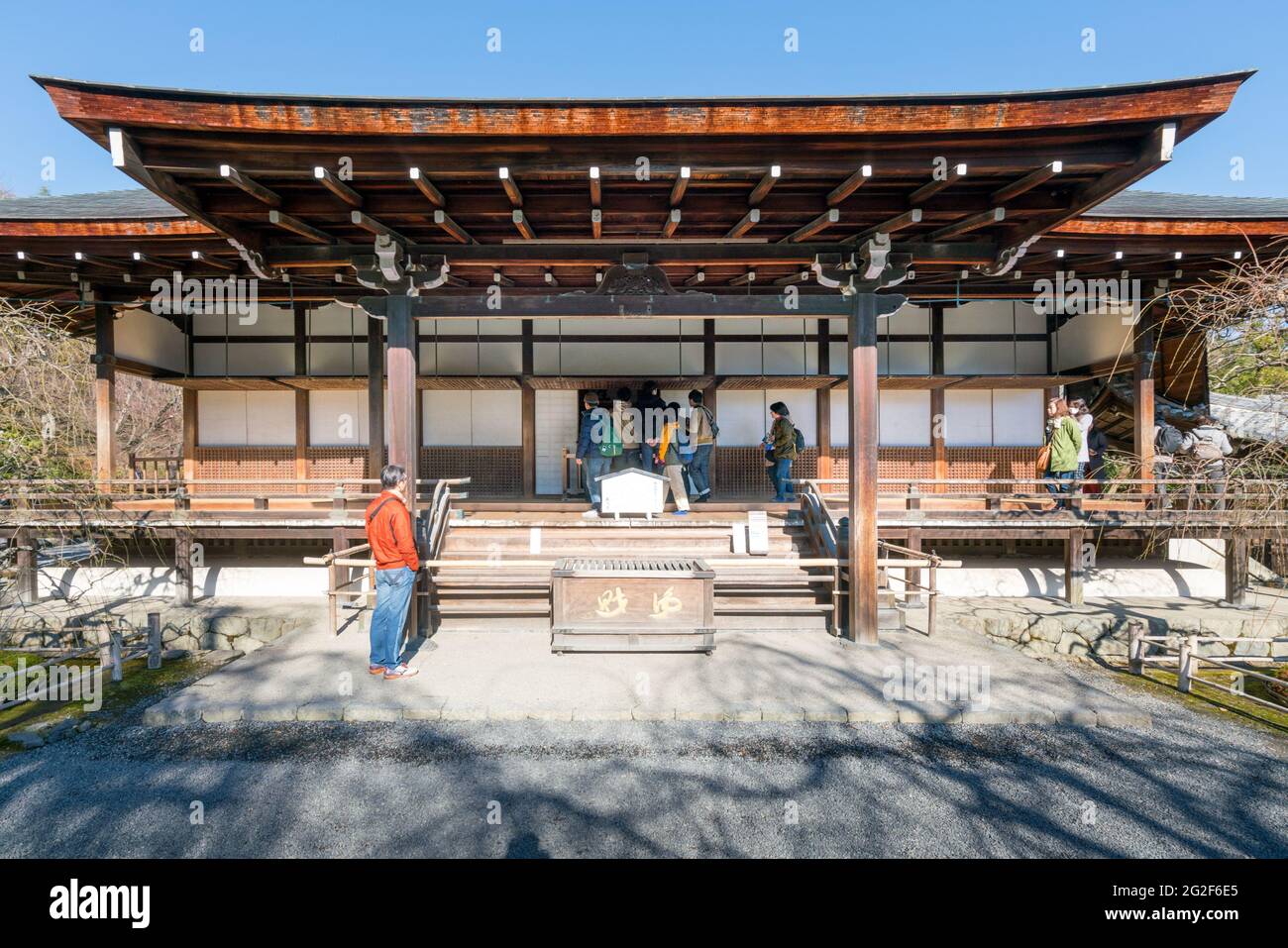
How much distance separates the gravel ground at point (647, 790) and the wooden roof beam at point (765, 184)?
15.2 feet

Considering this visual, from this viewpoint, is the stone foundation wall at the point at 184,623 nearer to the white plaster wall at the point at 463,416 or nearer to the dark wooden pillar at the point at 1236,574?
the white plaster wall at the point at 463,416

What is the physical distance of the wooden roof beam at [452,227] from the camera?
551 cm

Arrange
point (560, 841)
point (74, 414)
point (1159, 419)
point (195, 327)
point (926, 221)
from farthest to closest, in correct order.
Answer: point (195, 327)
point (1159, 419)
point (926, 221)
point (74, 414)
point (560, 841)

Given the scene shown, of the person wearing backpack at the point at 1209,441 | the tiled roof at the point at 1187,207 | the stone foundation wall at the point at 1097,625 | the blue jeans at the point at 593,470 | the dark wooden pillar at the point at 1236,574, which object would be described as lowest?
the stone foundation wall at the point at 1097,625

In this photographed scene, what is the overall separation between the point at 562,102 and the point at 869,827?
18.4 feet

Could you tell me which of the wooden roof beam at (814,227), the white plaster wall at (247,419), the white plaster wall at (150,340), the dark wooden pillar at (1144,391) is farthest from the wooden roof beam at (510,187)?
the dark wooden pillar at (1144,391)

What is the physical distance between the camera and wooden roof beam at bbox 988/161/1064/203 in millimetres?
4719

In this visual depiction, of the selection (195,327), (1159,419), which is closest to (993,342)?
(1159,419)

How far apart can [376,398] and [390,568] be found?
5.82 metres

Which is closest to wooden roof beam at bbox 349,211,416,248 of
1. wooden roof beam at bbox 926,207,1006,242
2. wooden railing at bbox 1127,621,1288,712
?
wooden roof beam at bbox 926,207,1006,242

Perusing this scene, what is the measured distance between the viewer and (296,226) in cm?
559

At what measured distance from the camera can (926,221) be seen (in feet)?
19.9

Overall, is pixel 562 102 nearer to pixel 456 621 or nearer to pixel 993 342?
pixel 456 621

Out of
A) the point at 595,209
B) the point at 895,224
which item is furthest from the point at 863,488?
the point at 595,209
